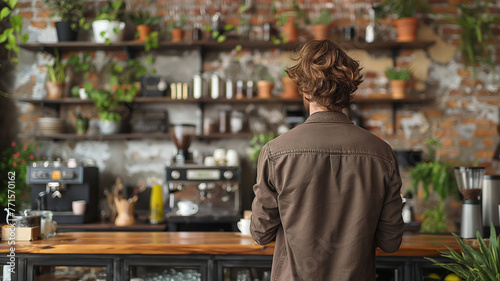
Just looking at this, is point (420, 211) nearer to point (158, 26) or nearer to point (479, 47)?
point (479, 47)

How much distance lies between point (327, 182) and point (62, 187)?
115 inches

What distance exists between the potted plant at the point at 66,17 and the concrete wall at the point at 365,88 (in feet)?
0.63

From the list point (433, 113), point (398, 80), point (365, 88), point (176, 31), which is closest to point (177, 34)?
point (176, 31)

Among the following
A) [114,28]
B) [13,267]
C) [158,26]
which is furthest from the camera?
[158,26]

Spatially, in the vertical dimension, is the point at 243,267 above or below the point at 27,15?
below

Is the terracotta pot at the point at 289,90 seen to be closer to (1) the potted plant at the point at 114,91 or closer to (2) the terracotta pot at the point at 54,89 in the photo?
(1) the potted plant at the point at 114,91

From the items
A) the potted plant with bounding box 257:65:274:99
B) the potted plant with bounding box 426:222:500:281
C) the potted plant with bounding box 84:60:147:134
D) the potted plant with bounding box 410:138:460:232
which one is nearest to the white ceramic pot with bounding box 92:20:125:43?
the potted plant with bounding box 84:60:147:134

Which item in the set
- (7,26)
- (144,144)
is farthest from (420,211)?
(7,26)

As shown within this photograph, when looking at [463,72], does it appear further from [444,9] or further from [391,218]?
[391,218]

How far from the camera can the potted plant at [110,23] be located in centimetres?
424

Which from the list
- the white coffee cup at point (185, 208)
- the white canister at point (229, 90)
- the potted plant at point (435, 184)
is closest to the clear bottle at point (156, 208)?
the white coffee cup at point (185, 208)

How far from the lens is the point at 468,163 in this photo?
425 cm

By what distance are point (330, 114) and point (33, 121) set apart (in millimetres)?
3814

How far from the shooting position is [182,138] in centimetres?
394
